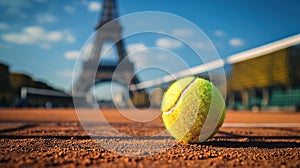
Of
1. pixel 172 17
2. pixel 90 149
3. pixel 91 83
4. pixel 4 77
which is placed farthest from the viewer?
pixel 4 77

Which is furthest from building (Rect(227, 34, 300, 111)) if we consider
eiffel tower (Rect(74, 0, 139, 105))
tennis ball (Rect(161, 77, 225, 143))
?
tennis ball (Rect(161, 77, 225, 143))

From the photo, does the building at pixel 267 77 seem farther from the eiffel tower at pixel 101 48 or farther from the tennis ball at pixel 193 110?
the tennis ball at pixel 193 110

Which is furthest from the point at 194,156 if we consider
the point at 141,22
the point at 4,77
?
the point at 4,77

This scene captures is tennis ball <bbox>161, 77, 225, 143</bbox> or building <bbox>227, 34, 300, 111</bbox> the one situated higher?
building <bbox>227, 34, 300, 111</bbox>

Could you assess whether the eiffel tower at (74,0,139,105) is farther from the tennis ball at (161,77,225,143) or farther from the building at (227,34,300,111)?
the tennis ball at (161,77,225,143)

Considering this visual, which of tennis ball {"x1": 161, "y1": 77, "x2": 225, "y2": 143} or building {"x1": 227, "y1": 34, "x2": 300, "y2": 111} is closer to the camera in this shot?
tennis ball {"x1": 161, "y1": 77, "x2": 225, "y2": 143}

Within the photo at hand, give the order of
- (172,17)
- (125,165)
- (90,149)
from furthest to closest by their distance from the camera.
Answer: (172,17) < (90,149) < (125,165)

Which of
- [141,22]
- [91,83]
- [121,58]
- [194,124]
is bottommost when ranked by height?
[194,124]

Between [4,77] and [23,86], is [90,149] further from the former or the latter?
[23,86]

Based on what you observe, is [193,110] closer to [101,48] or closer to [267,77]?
[101,48]
